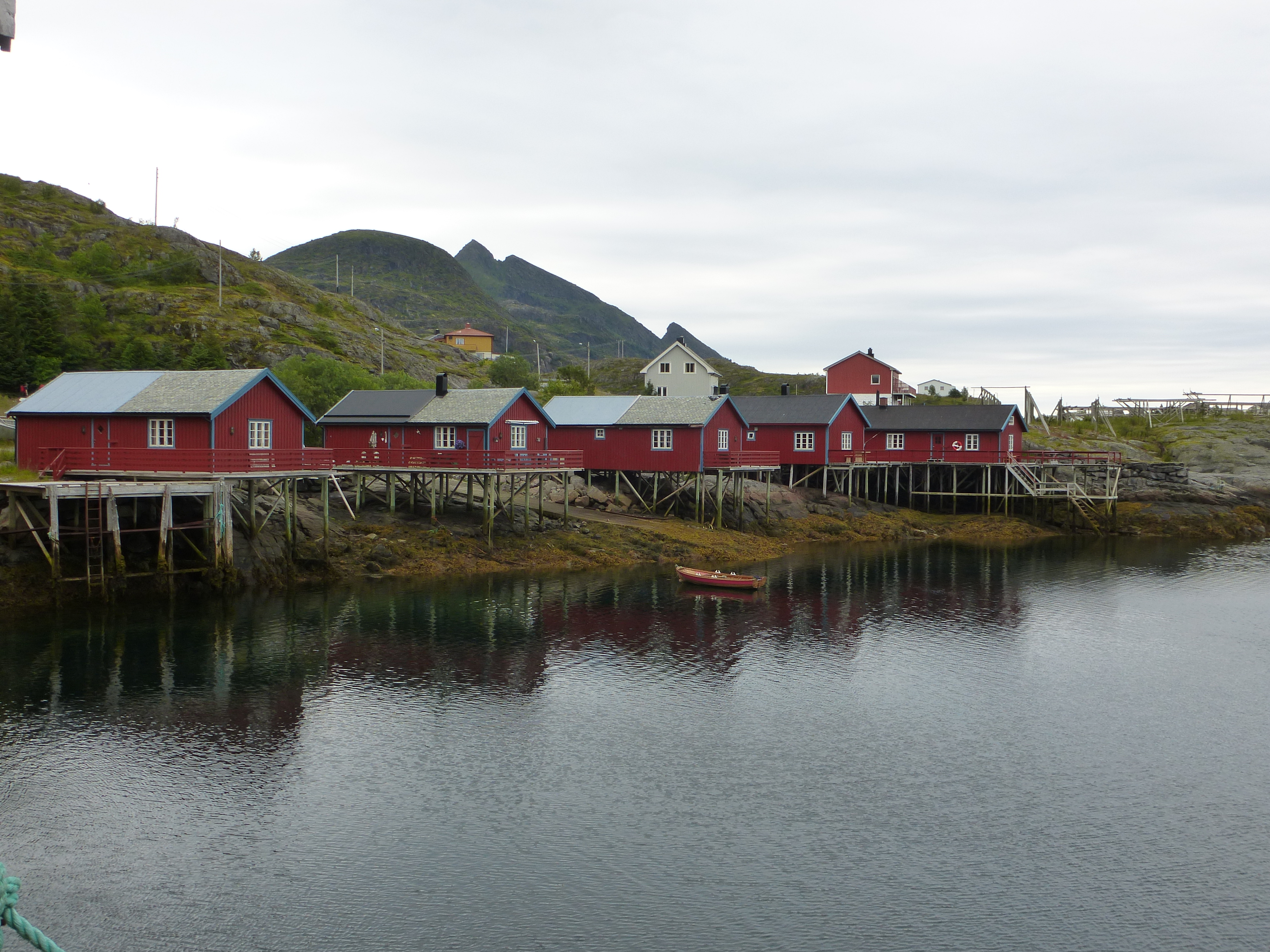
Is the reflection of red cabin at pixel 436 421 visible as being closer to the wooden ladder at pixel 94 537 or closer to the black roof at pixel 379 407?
the black roof at pixel 379 407

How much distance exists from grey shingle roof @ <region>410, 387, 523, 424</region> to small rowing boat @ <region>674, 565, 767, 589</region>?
13.2 meters

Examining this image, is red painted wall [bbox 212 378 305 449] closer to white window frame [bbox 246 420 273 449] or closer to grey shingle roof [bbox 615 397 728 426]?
white window frame [bbox 246 420 273 449]

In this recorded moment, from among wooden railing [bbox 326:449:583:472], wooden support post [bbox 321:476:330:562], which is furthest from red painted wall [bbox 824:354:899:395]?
wooden support post [bbox 321:476:330:562]

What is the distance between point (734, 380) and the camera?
14238 cm

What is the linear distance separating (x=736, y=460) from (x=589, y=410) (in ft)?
33.6

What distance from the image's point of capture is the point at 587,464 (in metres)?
61.9

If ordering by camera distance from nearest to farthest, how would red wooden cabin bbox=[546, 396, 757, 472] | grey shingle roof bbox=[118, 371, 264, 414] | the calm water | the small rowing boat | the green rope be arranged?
1. the green rope
2. the calm water
3. grey shingle roof bbox=[118, 371, 264, 414]
4. the small rowing boat
5. red wooden cabin bbox=[546, 396, 757, 472]

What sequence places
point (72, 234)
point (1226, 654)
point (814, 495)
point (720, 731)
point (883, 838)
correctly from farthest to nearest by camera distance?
point (72, 234), point (814, 495), point (1226, 654), point (720, 731), point (883, 838)

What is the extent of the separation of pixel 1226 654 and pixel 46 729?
36.8 metres

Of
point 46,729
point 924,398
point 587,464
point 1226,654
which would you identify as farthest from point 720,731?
point 924,398

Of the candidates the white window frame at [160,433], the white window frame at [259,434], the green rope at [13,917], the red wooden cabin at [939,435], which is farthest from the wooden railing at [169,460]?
the red wooden cabin at [939,435]

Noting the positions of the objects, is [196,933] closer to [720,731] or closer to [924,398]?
[720,731]

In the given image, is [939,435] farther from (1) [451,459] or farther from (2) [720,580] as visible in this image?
(1) [451,459]

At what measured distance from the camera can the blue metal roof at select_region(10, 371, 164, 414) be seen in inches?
1631
